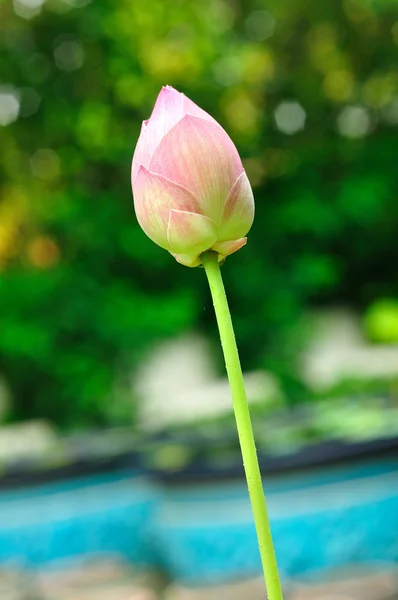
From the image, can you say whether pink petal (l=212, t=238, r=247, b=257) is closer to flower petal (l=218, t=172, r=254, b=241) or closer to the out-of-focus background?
flower petal (l=218, t=172, r=254, b=241)

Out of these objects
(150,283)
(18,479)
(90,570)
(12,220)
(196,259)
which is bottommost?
(196,259)

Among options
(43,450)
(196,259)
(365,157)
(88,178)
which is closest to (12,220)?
(88,178)

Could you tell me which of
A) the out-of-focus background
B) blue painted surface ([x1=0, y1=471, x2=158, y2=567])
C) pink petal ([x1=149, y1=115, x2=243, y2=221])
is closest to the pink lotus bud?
pink petal ([x1=149, y1=115, x2=243, y2=221])

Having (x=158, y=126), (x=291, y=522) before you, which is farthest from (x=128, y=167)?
(x=158, y=126)

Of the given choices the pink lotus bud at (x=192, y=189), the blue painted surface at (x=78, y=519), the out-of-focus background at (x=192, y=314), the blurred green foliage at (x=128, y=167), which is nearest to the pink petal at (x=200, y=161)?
the pink lotus bud at (x=192, y=189)

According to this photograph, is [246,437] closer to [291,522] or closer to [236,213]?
[236,213]

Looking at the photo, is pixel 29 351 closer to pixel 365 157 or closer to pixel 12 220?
pixel 12 220
